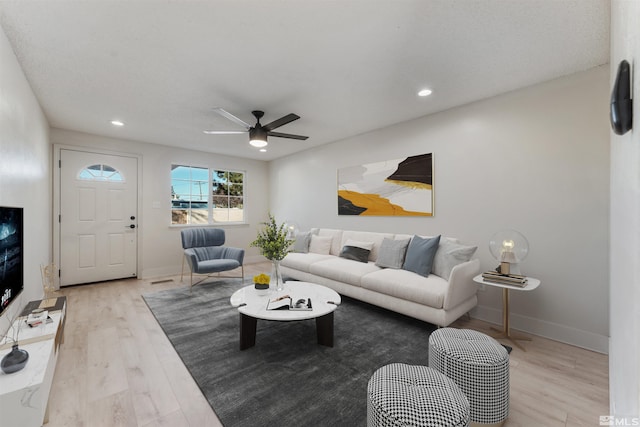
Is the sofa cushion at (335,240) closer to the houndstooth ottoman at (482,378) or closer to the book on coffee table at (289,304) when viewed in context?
the book on coffee table at (289,304)

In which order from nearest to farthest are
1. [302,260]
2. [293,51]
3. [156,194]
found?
[293,51] < [302,260] < [156,194]

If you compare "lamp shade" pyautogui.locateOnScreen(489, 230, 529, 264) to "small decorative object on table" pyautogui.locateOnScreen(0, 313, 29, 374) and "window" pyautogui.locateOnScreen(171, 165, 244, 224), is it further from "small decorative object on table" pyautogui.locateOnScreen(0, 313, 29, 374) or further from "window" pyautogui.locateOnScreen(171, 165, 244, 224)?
"window" pyautogui.locateOnScreen(171, 165, 244, 224)

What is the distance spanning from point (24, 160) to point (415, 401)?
11.8 ft

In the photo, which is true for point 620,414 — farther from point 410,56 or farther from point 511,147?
point 511,147

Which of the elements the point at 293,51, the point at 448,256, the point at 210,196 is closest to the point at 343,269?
the point at 448,256

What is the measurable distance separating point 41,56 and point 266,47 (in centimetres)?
190

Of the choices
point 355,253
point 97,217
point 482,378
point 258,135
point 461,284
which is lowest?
point 482,378

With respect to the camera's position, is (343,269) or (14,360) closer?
(14,360)

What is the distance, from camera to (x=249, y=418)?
5.22 ft

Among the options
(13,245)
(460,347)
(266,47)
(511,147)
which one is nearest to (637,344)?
(460,347)

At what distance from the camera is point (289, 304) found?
2363 mm

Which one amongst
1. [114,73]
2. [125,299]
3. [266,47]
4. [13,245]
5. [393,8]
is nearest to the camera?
[393,8]

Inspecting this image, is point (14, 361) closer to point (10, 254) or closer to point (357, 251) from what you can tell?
point (10, 254)

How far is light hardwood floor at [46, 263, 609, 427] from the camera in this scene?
1.62m
